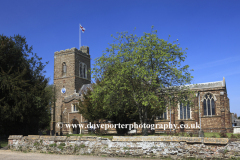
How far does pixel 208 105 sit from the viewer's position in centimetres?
4172

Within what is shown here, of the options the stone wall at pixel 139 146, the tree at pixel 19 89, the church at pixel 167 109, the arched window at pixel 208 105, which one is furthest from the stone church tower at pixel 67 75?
the stone wall at pixel 139 146

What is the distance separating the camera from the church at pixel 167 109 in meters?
40.3

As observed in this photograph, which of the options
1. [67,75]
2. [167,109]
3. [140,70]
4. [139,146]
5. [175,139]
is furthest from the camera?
[67,75]

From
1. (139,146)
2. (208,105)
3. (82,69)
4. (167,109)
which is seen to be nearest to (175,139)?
(139,146)

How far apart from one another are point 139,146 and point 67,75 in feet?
154

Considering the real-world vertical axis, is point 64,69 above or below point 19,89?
above

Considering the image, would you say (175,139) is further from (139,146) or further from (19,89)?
(19,89)

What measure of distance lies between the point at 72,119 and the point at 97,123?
10.0m

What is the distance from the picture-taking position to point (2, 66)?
20.7 metres

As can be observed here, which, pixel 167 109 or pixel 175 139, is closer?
pixel 175 139

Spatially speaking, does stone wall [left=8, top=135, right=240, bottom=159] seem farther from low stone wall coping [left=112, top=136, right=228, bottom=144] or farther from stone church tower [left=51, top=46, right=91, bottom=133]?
stone church tower [left=51, top=46, right=91, bottom=133]

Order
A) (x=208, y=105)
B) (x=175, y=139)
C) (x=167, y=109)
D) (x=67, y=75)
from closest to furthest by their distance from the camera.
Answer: (x=175, y=139) < (x=208, y=105) < (x=167, y=109) < (x=67, y=75)

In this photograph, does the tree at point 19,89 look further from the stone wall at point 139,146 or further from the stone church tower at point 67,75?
the stone church tower at point 67,75

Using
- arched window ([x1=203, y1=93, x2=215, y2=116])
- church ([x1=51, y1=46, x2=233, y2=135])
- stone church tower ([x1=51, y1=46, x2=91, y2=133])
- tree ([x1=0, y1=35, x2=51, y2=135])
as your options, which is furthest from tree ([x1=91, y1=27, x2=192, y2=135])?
stone church tower ([x1=51, y1=46, x2=91, y2=133])
